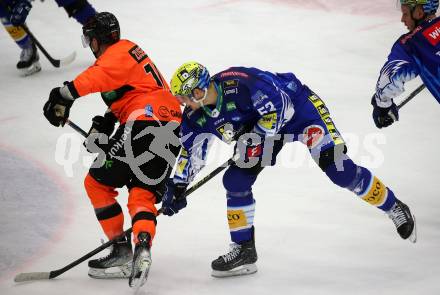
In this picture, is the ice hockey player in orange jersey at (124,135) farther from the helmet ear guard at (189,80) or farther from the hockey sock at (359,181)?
the hockey sock at (359,181)

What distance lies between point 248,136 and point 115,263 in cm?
105

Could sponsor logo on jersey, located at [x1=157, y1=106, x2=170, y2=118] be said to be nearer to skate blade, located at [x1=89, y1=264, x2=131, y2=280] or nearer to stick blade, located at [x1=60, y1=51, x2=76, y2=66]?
skate blade, located at [x1=89, y1=264, x2=131, y2=280]

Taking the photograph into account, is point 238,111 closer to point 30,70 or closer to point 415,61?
point 415,61

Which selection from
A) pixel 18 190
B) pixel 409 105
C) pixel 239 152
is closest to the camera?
pixel 239 152

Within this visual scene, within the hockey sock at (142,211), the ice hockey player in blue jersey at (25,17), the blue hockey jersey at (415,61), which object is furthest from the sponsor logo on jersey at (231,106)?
the ice hockey player in blue jersey at (25,17)

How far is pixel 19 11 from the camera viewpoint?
712 centimetres

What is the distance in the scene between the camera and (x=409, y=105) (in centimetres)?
657

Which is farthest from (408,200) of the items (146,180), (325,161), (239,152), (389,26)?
(389,26)

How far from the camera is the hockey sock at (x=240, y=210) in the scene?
407 centimetres

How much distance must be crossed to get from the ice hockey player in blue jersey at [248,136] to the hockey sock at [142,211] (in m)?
0.10

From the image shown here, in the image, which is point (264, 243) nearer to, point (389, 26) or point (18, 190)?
point (18, 190)

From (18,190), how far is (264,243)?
1.95 m

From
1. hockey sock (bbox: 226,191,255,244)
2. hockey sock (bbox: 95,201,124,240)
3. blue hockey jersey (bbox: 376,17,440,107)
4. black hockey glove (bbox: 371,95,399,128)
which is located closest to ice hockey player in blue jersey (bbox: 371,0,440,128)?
blue hockey jersey (bbox: 376,17,440,107)

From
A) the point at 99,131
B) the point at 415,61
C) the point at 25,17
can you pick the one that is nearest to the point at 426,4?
the point at 415,61
